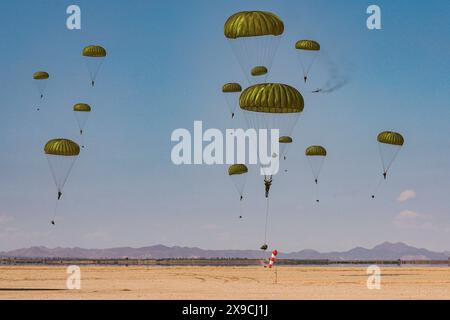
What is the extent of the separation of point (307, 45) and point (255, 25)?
56.2ft

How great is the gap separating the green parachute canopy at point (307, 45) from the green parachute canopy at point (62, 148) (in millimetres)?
21678

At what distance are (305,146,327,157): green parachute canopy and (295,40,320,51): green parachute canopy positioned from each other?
1219 centimetres

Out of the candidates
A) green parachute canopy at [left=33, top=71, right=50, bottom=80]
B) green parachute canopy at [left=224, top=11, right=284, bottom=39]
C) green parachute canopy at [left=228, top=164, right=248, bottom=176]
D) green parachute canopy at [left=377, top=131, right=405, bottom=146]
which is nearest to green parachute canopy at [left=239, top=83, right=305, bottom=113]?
green parachute canopy at [left=224, top=11, right=284, bottom=39]

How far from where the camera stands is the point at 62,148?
62625mm

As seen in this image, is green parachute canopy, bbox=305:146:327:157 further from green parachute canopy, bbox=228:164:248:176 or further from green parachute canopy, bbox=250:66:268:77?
green parachute canopy, bbox=250:66:268:77

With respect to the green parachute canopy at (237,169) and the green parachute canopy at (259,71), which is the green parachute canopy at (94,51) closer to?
the green parachute canopy at (259,71)

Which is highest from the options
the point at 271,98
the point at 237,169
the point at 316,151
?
the point at 316,151

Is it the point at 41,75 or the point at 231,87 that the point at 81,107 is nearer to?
the point at 41,75

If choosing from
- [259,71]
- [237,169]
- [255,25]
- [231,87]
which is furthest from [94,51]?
[255,25]

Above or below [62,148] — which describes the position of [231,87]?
above

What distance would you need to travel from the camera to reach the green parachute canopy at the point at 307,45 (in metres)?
65.8

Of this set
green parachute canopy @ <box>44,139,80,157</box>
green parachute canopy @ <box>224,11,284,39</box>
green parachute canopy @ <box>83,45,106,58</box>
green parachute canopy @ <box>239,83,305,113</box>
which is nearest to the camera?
green parachute canopy @ <box>239,83,305,113</box>

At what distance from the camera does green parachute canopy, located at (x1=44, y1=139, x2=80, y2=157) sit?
205 ft
